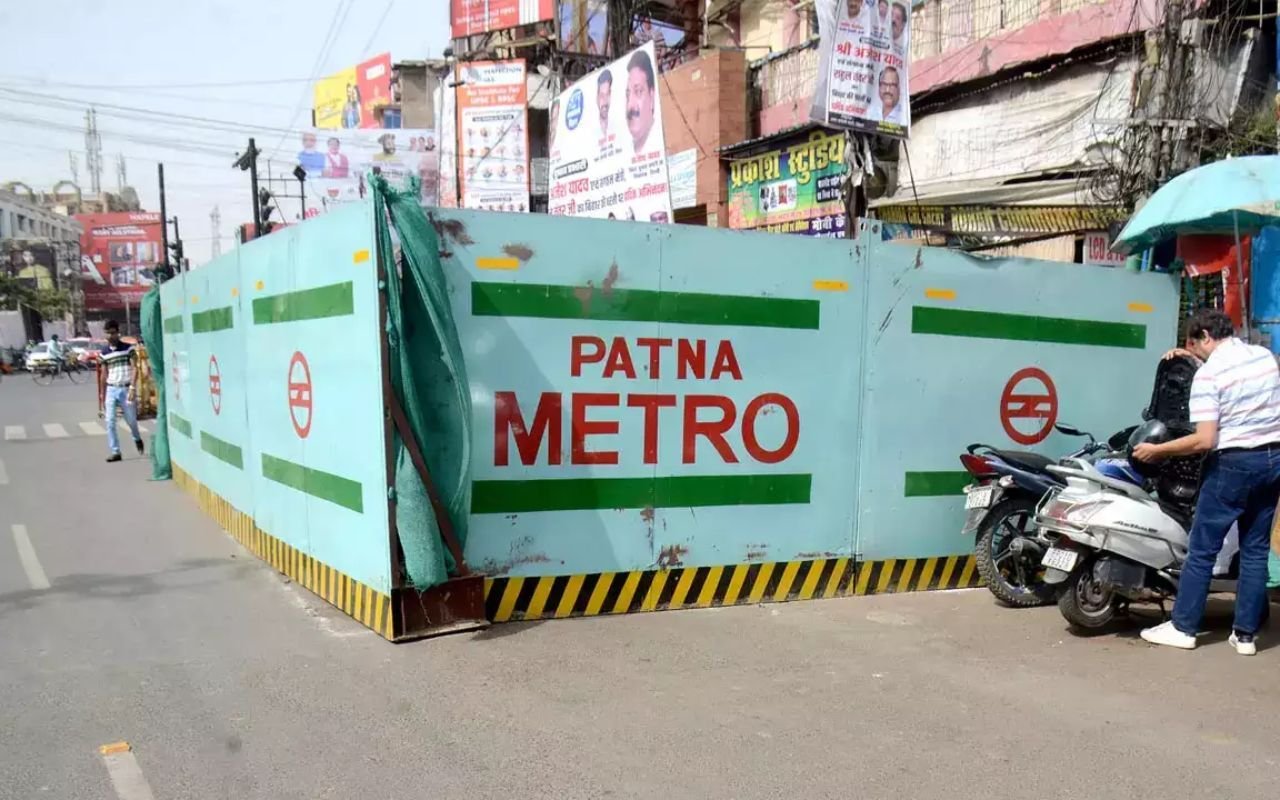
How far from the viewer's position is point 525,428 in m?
5.42

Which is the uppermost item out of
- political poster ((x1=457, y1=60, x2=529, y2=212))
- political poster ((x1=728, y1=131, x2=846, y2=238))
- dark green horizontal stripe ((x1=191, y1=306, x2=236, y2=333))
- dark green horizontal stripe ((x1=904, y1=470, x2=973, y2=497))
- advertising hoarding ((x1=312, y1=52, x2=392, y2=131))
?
advertising hoarding ((x1=312, y1=52, x2=392, y2=131))

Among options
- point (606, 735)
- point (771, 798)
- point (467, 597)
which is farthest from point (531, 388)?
point (771, 798)

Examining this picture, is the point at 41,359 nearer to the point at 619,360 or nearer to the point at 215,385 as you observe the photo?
the point at 215,385

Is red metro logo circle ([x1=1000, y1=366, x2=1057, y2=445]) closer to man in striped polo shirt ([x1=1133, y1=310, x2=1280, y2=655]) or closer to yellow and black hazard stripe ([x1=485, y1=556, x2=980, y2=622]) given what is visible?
yellow and black hazard stripe ([x1=485, y1=556, x2=980, y2=622])

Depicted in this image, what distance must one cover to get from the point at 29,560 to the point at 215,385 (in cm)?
196

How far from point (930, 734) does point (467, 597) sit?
8.38ft

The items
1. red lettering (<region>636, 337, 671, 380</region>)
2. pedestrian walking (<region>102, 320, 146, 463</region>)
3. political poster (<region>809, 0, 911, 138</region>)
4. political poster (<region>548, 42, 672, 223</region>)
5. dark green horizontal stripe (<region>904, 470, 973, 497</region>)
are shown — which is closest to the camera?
red lettering (<region>636, 337, 671, 380</region>)

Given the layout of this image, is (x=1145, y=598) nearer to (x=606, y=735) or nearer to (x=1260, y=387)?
(x=1260, y=387)

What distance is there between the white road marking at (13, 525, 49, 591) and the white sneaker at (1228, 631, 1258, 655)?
7.42 meters

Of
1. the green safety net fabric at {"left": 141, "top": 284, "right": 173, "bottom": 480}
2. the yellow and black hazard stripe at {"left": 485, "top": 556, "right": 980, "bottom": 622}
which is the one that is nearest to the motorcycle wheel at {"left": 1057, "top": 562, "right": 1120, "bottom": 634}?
the yellow and black hazard stripe at {"left": 485, "top": 556, "right": 980, "bottom": 622}

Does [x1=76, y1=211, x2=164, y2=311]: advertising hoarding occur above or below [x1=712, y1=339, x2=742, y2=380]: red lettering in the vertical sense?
above

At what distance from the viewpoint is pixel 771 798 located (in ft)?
11.4

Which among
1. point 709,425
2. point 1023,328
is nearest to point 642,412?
point 709,425

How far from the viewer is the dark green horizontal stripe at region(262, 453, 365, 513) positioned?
5406 mm
